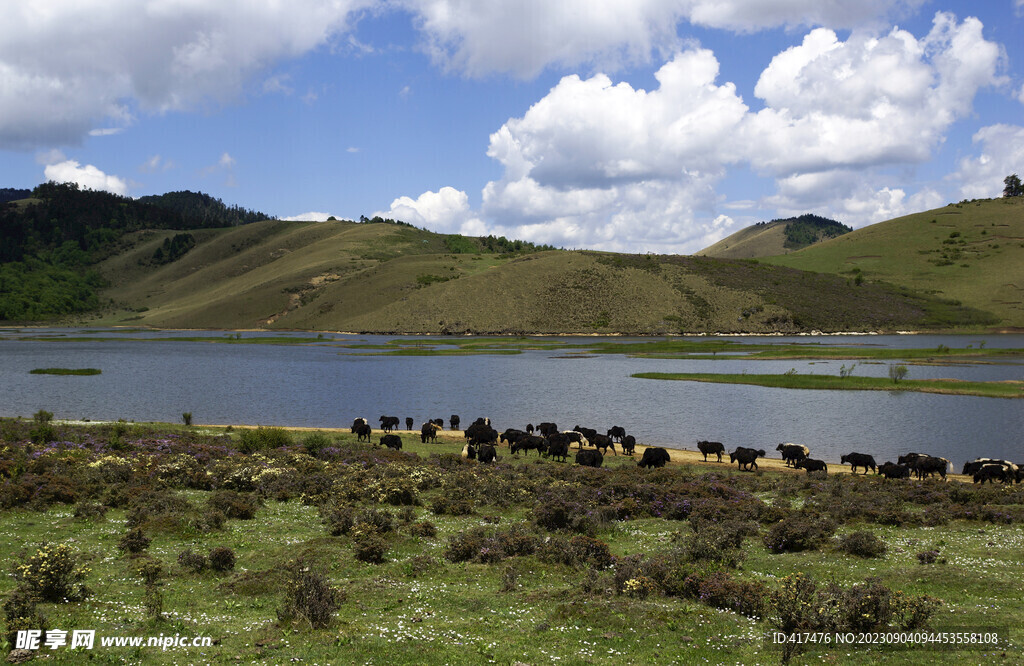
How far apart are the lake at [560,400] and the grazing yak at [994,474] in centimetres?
654

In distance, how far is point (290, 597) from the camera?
39.1ft

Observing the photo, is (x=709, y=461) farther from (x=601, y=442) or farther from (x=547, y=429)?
(x=547, y=429)

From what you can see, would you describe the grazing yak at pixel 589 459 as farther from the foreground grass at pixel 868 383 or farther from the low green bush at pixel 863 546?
the foreground grass at pixel 868 383

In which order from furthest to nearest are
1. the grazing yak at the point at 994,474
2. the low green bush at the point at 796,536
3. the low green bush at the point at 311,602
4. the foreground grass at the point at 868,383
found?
the foreground grass at the point at 868,383
the grazing yak at the point at 994,474
the low green bush at the point at 796,536
the low green bush at the point at 311,602

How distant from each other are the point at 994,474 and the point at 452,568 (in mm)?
25264

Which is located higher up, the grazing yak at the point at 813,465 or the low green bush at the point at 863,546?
the low green bush at the point at 863,546

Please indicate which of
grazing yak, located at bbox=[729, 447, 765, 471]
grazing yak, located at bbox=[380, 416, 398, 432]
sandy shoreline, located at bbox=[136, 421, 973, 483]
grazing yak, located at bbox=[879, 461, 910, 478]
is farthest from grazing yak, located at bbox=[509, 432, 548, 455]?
grazing yak, located at bbox=[879, 461, 910, 478]

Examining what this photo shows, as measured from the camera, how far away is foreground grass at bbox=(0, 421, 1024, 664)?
10.5 meters

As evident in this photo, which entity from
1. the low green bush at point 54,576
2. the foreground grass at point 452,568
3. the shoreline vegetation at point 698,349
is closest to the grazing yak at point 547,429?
the foreground grass at point 452,568

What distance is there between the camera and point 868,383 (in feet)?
204

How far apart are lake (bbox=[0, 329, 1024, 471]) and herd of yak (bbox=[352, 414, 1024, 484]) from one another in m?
4.34

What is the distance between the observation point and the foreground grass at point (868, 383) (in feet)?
183

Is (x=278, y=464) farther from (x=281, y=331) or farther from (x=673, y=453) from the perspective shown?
(x=281, y=331)

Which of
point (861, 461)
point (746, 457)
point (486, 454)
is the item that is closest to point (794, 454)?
point (861, 461)
